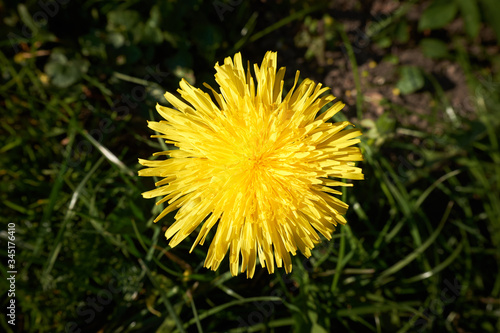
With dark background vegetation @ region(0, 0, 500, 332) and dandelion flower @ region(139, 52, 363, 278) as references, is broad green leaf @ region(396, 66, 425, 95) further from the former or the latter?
dandelion flower @ region(139, 52, 363, 278)

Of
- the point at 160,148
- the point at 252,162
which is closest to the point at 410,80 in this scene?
the point at 252,162

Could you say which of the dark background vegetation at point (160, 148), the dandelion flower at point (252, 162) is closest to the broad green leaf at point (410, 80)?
the dark background vegetation at point (160, 148)

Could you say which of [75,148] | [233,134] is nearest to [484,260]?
[233,134]

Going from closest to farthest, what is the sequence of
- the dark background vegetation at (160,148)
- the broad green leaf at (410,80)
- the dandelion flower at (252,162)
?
the dandelion flower at (252,162) < the dark background vegetation at (160,148) < the broad green leaf at (410,80)

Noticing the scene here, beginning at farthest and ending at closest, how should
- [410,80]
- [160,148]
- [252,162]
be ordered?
[410,80] → [160,148] → [252,162]

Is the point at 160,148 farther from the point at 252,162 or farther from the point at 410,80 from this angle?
the point at 410,80

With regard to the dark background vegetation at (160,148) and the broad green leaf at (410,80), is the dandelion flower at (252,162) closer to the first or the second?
the dark background vegetation at (160,148)
